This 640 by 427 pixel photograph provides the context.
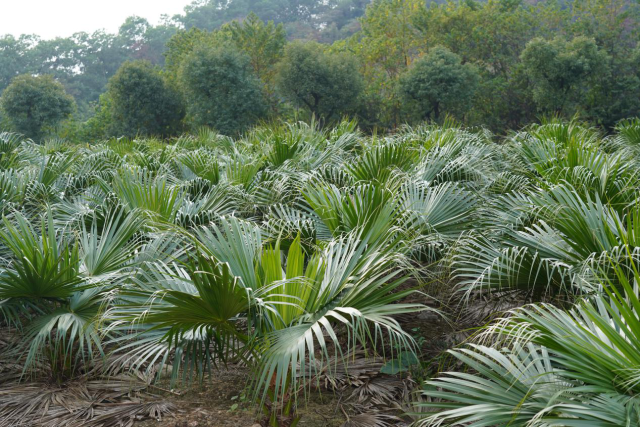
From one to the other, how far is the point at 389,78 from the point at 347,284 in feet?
92.4

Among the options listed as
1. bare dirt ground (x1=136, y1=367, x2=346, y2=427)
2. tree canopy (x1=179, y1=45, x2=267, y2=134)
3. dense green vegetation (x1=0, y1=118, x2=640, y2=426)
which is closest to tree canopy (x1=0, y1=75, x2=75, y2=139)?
tree canopy (x1=179, y1=45, x2=267, y2=134)

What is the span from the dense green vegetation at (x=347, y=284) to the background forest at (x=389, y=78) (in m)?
18.3

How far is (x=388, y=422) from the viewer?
10.6 ft

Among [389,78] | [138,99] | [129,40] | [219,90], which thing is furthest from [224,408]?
[129,40]

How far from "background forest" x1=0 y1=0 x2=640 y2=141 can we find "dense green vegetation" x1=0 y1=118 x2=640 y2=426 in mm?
18266

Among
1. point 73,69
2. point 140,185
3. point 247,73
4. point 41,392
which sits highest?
point 73,69

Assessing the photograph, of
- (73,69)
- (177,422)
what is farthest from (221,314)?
(73,69)

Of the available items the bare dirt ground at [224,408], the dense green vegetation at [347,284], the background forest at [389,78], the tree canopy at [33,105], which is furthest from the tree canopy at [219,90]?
the bare dirt ground at [224,408]

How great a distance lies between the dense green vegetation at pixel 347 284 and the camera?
2.15m

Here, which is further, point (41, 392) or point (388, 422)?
point (41, 392)

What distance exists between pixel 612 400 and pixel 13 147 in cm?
893

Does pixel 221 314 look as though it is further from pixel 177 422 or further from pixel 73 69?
pixel 73 69

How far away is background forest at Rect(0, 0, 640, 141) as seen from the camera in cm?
2403

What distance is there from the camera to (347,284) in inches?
109
